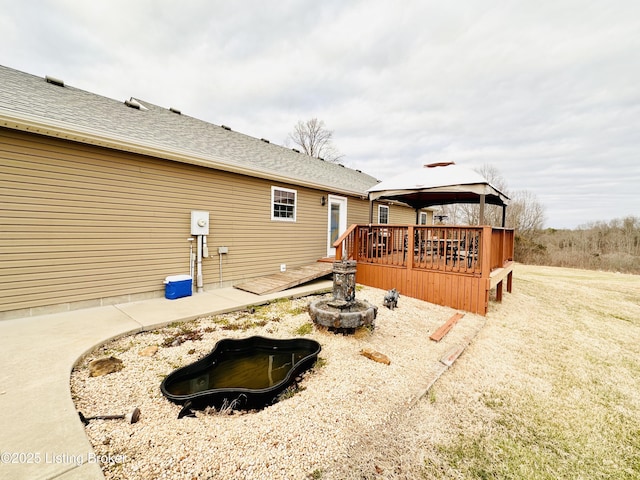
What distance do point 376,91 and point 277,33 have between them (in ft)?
15.6

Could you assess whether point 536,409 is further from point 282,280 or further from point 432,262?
point 282,280

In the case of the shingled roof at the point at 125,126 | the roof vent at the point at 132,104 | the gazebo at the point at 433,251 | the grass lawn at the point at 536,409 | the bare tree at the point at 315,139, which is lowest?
the grass lawn at the point at 536,409

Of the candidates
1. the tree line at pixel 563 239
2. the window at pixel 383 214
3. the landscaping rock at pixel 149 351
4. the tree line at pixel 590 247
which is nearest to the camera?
the landscaping rock at pixel 149 351

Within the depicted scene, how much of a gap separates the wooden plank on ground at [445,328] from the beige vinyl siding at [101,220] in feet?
14.8

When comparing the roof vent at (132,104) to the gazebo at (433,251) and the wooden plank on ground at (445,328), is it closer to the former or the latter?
A: the gazebo at (433,251)

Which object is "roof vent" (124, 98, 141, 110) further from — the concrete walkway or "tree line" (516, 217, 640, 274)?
"tree line" (516, 217, 640, 274)

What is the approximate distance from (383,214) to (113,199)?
935 cm

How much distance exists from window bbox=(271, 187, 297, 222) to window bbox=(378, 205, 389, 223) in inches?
190

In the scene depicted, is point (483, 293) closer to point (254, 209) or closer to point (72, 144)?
point (254, 209)

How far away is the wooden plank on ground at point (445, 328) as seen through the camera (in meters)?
3.90

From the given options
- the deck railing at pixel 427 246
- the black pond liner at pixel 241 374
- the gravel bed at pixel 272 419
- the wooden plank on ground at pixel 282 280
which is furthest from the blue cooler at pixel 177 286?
the deck railing at pixel 427 246

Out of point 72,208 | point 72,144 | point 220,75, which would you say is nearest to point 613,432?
point 72,208

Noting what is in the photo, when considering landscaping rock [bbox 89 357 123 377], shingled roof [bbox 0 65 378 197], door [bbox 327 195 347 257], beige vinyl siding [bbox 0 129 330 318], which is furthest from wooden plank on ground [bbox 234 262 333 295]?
landscaping rock [bbox 89 357 123 377]

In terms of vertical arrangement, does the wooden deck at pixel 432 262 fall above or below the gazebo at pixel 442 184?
below
